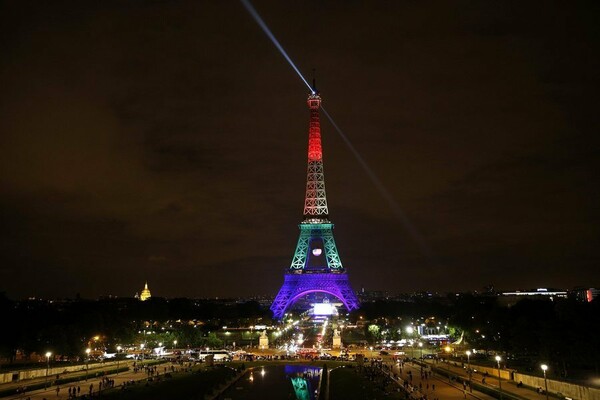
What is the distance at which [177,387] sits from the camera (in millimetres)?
44938

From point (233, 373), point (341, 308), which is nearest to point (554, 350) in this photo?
point (233, 373)

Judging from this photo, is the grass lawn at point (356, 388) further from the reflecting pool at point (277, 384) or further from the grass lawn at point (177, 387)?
the grass lawn at point (177, 387)

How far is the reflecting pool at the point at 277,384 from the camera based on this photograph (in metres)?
43.3

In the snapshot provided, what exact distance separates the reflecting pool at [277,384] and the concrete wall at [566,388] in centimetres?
1539

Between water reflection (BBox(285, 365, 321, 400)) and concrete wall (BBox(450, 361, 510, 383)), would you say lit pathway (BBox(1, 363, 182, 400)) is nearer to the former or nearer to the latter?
water reflection (BBox(285, 365, 321, 400))

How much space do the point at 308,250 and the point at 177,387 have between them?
60.7m

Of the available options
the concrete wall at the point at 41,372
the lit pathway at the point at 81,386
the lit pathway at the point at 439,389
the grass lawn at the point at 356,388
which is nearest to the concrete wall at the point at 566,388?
the lit pathway at the point at 439,389

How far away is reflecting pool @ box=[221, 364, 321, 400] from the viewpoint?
43312mm

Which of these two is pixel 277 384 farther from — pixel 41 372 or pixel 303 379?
pixel 41 372

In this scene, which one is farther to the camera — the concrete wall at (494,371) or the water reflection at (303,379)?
the concrete wall at (494,371)

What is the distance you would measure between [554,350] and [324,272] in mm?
58710

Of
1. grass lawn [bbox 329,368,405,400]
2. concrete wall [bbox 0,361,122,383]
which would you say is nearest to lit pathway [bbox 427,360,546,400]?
grass lawn [bbox 329,368,405,400]

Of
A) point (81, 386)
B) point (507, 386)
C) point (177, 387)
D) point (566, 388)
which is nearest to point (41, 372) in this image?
point (81, 386)

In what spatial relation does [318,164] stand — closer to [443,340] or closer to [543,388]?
[443,340]
